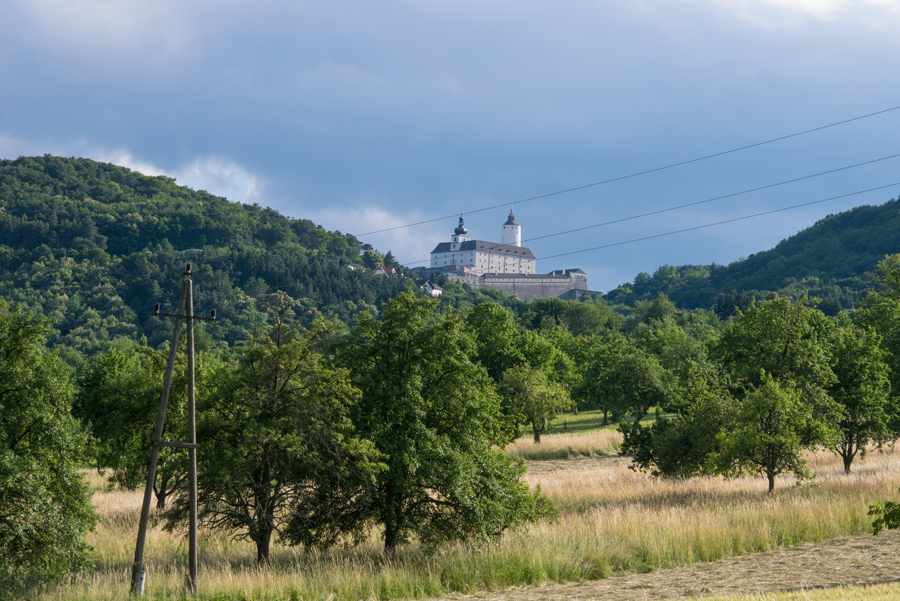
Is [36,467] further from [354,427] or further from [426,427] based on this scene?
Result: [426,427]

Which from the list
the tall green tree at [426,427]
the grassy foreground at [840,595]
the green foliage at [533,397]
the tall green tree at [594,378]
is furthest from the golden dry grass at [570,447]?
the grassy foreground at [840,595]

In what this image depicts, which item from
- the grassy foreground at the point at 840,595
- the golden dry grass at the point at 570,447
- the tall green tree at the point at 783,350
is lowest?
the golden dry grass at the point at 570,447

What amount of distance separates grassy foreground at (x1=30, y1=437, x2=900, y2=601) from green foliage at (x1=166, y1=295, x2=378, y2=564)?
1124 millimetres

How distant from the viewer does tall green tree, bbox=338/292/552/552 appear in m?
14.8

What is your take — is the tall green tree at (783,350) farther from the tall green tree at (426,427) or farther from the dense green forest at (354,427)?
the tall green tree at (426,427)

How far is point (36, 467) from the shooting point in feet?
44.3

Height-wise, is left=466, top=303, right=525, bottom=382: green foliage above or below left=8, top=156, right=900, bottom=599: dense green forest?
above

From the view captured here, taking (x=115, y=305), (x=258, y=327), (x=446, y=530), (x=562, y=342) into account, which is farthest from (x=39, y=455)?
(x=115, y=305)

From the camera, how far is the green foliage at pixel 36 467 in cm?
1352

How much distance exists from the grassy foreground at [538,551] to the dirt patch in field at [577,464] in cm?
1232

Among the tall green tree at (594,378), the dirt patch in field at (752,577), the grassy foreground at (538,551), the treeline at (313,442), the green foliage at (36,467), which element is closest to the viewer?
the dirt patch in field at (752,577)

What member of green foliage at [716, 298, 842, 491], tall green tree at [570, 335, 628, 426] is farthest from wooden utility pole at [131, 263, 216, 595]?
tall green tree at [570, 335, 628, 426]

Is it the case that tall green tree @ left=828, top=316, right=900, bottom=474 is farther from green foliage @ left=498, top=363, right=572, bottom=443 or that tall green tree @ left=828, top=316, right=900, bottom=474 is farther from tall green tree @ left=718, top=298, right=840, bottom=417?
green foliage @ left=498, top=363, right=572, bottom=443

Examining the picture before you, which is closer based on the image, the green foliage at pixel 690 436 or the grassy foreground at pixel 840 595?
the grassy foreground at pixel 840 595
